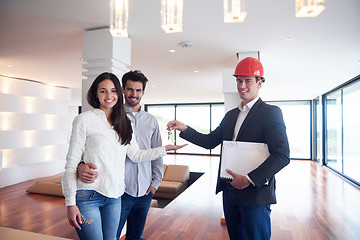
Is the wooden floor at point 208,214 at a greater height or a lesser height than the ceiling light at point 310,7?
lesser

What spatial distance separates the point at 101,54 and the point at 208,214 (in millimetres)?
2926

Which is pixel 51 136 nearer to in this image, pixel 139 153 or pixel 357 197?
pixel 139 153

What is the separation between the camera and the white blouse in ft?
4.26

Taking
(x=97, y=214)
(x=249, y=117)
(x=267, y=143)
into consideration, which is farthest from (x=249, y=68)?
(x=97, y=214)

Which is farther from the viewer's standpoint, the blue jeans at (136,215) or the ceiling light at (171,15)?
the blue jeans at (136,215)

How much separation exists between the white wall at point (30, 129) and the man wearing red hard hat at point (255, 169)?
236 inches

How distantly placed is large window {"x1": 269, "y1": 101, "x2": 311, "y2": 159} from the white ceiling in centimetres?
565

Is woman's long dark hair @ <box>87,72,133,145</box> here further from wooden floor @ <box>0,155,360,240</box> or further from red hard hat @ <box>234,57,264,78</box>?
wooden floor @ <box>0,155,360,240</box>

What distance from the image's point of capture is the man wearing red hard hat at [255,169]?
1313 millimetres

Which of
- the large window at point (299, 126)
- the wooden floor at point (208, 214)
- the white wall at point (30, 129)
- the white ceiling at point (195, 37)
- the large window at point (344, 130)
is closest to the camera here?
the white ceiling at point (195, 37)

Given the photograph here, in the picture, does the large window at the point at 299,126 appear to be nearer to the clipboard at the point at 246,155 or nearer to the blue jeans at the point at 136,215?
the blue jeans at the point at 136,215

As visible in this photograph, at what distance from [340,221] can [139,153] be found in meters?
3.65

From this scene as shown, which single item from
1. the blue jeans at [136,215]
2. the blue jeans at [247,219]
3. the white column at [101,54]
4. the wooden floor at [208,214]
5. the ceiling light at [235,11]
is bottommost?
the wooden floor at [208,214]

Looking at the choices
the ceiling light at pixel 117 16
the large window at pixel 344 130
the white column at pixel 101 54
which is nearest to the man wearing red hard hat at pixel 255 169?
the ceiling light at pixel 117 16
